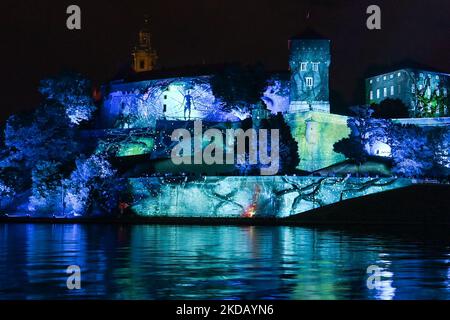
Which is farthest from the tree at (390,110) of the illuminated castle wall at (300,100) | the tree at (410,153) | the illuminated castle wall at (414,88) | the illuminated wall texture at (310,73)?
the tree at (410,153)

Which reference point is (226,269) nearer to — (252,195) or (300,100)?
(252,195)

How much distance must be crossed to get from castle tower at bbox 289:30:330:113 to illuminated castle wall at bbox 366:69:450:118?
41.1ft

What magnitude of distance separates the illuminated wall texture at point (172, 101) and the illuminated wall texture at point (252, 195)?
16.3m

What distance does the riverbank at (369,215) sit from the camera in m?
52.9

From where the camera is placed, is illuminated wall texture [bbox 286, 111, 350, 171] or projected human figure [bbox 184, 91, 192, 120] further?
projected human figure [bbox 184, 91, 192, 120]

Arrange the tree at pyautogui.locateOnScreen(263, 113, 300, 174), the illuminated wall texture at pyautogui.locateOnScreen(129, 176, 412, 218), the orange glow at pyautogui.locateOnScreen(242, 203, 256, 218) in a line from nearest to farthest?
the orange glow at pyautogui.locateOnScreen(242, 203, 256, 218) → the illuminated wall texture at pyautogui.locateOnScreen(129, 176, 412, 218) → the tree at pyautogui.locateOnScreen(263, 113, 300, 174)

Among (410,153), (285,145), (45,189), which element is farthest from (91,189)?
(410,153)

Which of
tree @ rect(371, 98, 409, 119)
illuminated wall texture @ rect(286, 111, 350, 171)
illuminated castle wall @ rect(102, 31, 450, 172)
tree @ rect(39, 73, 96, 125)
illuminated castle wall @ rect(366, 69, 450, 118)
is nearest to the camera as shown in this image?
illuminated wall texture @ rect(286, 111, 350, 171)

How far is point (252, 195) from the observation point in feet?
194

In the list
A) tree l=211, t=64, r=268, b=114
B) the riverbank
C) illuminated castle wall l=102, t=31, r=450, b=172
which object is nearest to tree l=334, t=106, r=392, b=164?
illuminated castle wall l=102, t=31, r=450, b=172

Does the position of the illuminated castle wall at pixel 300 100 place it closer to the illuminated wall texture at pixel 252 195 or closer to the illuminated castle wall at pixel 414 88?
the illuminated castle wall at pixel 414 88

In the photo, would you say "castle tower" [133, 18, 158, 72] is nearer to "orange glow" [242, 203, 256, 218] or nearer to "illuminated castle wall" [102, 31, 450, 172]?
"illuminated castle wall" [102, 31, 450, 172]

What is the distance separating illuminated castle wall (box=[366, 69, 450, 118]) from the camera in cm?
8131

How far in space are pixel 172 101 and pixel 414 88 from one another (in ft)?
82.7
